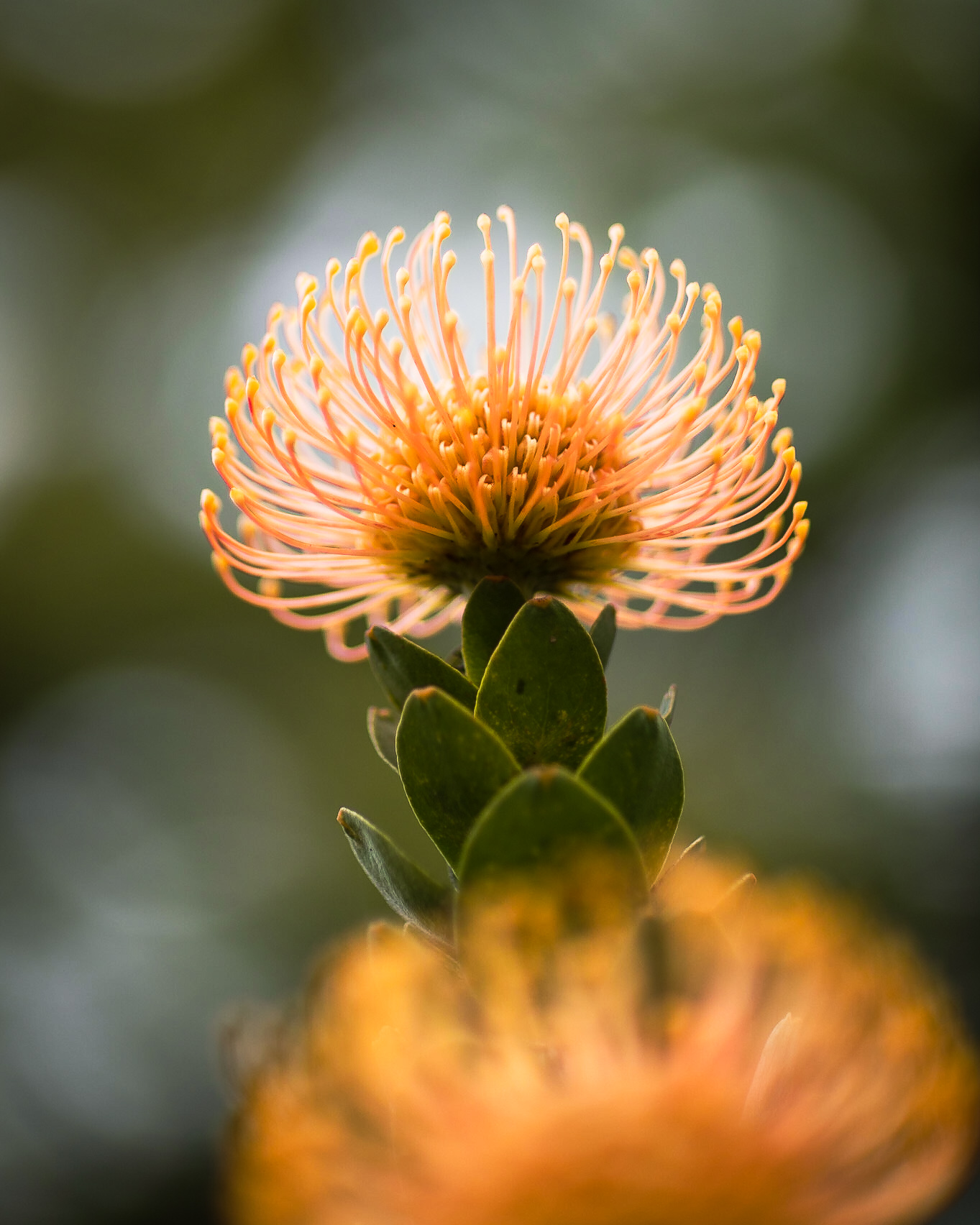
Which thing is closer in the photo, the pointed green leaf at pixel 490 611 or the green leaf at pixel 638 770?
the green leaf at pixel 638 770

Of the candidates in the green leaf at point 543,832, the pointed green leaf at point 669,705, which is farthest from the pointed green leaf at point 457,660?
the green leaf at point 543,832

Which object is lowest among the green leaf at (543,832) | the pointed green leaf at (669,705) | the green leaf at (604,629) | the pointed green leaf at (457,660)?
the green leaf at (543,832)

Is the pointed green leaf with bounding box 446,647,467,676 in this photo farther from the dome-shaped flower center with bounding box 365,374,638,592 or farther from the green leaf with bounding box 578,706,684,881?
the green leaf with bounding box 578,706,684,881

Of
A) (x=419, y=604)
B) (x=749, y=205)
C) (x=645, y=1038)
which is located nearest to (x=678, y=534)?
(x=419, y=604)

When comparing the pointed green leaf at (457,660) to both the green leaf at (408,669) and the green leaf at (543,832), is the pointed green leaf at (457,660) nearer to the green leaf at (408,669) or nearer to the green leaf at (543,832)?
the green leaf at (408,669)

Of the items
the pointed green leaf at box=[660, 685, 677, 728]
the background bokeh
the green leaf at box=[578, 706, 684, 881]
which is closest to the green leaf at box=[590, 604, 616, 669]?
the pointed green leaf at box=[660, 685, 677, 728]

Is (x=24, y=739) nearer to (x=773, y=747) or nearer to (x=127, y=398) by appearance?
(x=127, y=398)
